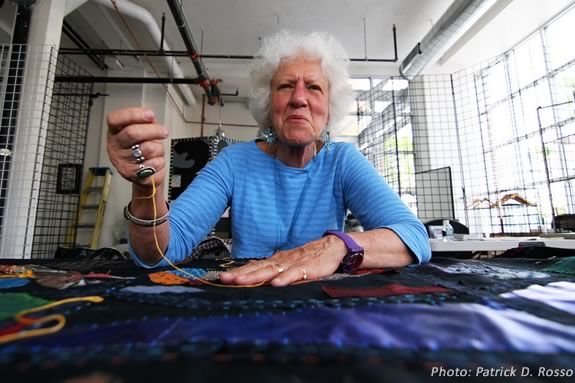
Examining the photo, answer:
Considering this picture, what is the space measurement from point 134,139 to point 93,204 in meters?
5.17

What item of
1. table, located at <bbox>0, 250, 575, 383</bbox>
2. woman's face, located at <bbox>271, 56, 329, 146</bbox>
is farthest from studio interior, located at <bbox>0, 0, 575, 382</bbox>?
woman's face, located at <bbox>271, 56, 329, 146</bbox>

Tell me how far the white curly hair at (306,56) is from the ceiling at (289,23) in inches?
133

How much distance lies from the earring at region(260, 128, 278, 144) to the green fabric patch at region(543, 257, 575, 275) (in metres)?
0.90

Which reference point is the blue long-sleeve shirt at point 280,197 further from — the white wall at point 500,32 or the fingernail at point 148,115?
the white wall at point 500,32

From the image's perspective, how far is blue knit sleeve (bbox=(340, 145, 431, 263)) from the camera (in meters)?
0.81

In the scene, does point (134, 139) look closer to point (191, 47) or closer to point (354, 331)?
point (354, 331)

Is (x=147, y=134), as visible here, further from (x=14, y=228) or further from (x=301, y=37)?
(x=14, y=228)

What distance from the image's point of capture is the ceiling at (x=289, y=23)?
4.19 m

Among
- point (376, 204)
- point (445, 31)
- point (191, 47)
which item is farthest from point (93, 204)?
point (445, 31)

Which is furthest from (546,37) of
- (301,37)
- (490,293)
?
(490,293)

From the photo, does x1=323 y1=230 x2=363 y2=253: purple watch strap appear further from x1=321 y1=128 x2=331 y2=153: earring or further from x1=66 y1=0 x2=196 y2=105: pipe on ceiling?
x1=66 y1=0 x2=196 y2=105: pipe on ceiling

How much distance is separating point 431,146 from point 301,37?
16.9 feet

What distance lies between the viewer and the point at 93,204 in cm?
492

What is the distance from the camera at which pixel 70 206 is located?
4895 millimetres
